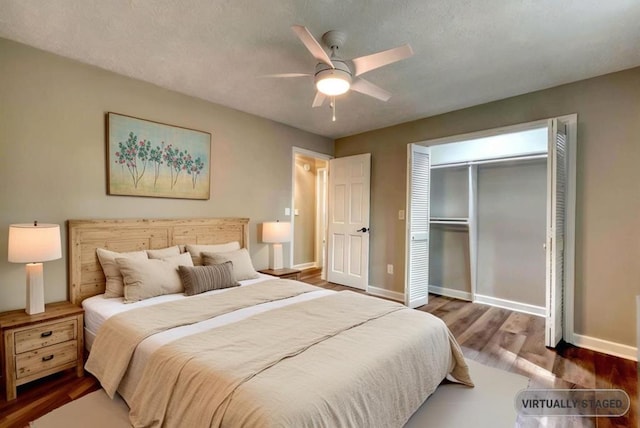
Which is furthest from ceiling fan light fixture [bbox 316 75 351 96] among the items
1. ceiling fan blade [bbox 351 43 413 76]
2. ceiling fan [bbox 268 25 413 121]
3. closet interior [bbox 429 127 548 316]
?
closet interior [bbox 429 127 548 316]

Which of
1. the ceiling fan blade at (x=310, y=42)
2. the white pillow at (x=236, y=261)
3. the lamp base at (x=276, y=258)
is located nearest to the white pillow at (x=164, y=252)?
the white pillow at (x=236, y=261)

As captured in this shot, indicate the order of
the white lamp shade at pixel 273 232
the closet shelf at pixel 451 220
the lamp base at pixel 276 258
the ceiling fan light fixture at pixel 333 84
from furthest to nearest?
the closet shelf at pixel 451 220, the lamp base at pixel 276 258, the white lamp shade at pixel 273 232, the ceiling fan light fixture at pixel 333 84

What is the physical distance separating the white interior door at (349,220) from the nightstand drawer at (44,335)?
345 centimetres

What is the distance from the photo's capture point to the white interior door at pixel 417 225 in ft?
12.9

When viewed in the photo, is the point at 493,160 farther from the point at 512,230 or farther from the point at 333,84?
the point at 333,84

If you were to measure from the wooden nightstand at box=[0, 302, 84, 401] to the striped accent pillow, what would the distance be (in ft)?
2.47

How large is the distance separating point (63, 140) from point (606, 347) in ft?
16.7

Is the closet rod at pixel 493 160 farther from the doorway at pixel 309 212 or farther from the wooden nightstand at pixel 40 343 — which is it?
the wooden nightstand at pixel 40 343

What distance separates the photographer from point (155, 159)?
3051mm

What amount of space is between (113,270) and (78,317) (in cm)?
41

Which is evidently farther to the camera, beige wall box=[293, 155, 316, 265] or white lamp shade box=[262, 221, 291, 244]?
beige wall box=[293, 155, 316, 265]

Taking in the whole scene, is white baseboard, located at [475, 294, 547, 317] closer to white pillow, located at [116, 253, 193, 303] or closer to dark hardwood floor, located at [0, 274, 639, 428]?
dark hardwood floor, located at [0, 274, 639, 428]

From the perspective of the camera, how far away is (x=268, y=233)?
3869 mm

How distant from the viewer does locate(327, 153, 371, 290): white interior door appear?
464cm
